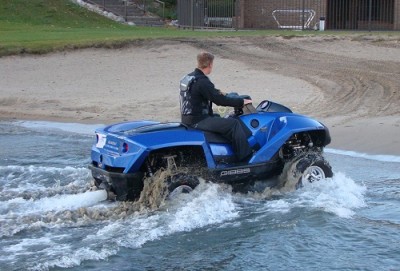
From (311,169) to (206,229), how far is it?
74.3 inches

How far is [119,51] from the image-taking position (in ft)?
78.2

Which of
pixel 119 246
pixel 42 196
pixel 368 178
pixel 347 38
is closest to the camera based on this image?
pixel 119 246

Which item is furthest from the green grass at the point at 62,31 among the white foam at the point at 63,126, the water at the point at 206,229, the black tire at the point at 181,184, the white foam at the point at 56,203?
the black tire at the point at 181,184

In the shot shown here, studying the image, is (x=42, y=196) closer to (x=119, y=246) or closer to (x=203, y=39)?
(x=119, y=246)

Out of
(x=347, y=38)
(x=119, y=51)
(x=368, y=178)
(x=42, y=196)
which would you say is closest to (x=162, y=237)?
(x=42, y=196)

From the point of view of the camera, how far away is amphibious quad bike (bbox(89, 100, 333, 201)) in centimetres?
952

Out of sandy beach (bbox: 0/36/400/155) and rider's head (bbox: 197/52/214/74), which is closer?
rider's head (bbox: 197/52/214/74)

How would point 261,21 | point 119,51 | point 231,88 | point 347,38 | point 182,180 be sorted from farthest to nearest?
point 261,21
point 347,38
point 119,51
point 231,88
point 182,180

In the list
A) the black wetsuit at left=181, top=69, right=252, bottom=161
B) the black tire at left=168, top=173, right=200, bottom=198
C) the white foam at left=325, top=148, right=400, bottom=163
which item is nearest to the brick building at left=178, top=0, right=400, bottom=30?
the white foam at left=325, top=148, right=400, bottom=163

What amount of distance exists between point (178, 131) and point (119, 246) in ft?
5.61

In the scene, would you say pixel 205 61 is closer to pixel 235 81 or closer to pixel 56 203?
pixel 56 203

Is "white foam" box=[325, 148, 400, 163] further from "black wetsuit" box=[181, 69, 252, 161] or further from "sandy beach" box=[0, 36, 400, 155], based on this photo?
"black wetsuit" box=[181, 69, 252, 161]

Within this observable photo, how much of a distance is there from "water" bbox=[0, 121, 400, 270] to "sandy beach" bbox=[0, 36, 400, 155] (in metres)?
3.96

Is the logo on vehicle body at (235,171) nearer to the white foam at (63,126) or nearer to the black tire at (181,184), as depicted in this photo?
the black tire at (181,184)
